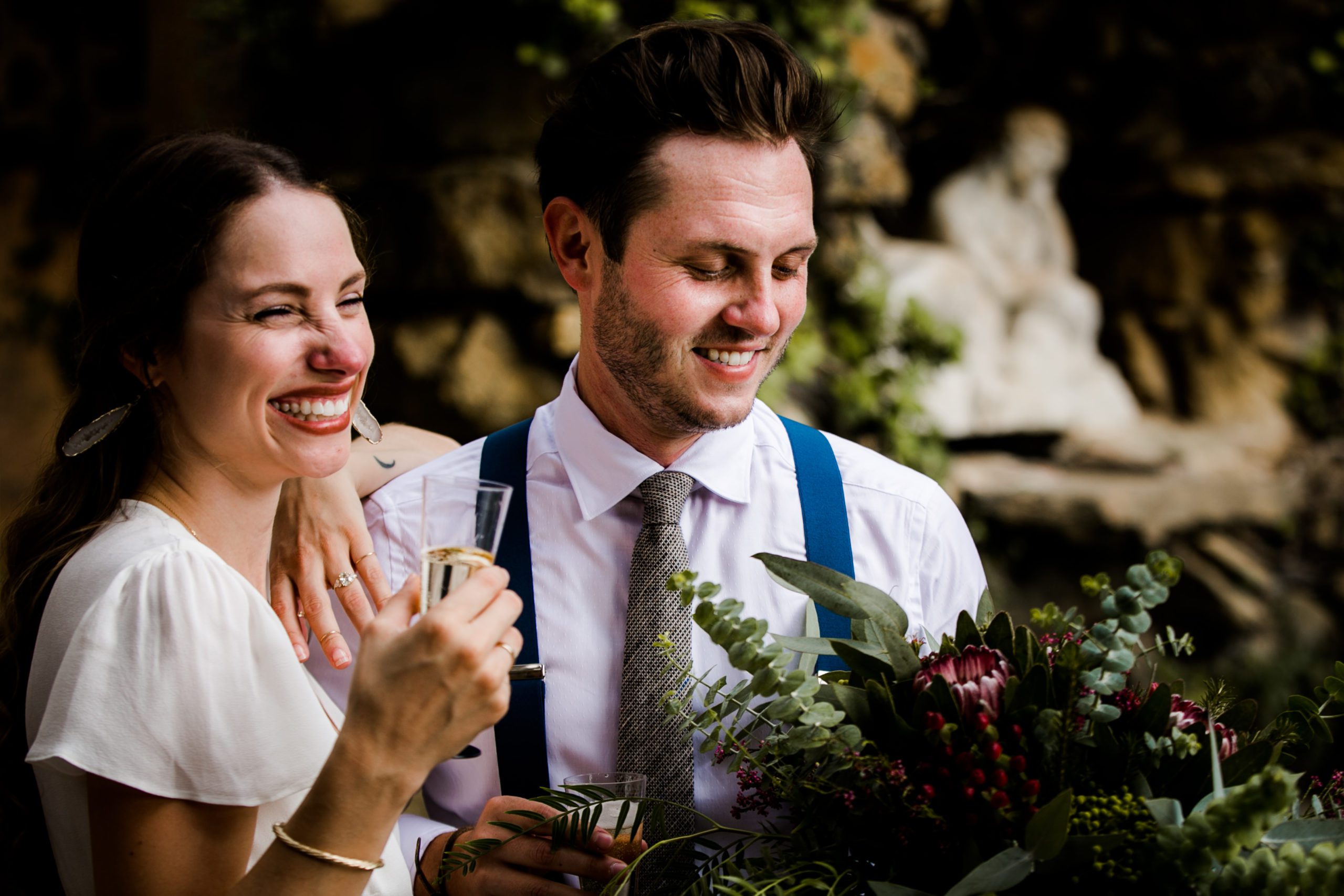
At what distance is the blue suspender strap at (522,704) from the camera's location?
6.32 feet

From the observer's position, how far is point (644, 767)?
1894mm

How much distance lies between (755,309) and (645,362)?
0.23m

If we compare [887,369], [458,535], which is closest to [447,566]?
[458,535]

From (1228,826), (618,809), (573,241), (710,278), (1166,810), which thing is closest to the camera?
(1228,826)

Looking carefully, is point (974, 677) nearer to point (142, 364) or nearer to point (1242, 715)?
point (1242, 715)

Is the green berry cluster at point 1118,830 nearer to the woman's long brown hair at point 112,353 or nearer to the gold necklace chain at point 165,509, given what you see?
the gold necklace chain at point 165,509

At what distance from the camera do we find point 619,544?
2133mm

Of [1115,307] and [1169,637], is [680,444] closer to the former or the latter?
[1169,637]

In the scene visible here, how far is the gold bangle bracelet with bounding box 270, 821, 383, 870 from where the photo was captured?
135cm

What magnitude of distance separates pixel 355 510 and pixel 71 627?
0.61 m

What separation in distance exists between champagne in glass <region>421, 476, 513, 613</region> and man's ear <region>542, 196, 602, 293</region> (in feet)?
3.22

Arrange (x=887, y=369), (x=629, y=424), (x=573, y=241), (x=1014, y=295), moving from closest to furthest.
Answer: (x=629, y=424)
(x=573, y=241)
(x=887, y=369)
(x=1014, y=295)

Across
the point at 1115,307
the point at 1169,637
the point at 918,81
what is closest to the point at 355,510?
the point at 1169,637

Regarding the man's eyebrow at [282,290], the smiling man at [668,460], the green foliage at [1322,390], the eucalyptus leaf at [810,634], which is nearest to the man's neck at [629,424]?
the smiling man at [668,460]
